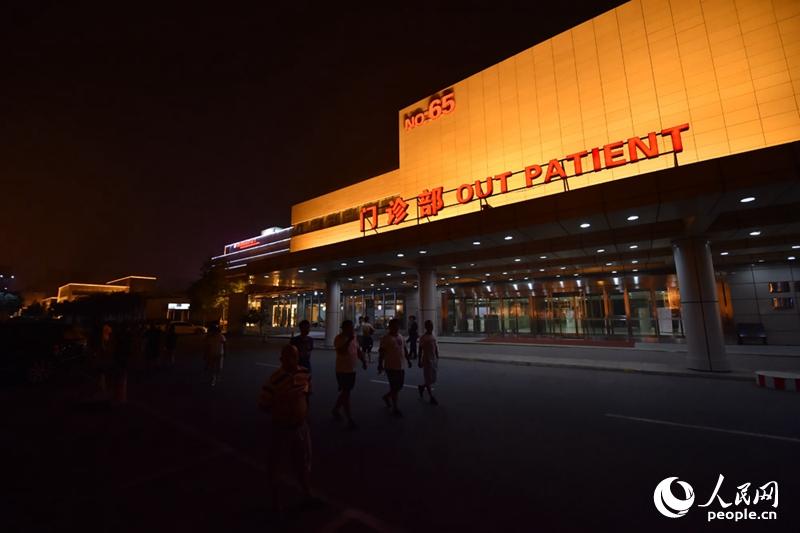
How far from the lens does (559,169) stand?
17.1 metres

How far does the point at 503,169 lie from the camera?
22.4 m

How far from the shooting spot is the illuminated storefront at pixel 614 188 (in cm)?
1144

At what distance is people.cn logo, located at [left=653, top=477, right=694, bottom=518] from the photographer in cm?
389

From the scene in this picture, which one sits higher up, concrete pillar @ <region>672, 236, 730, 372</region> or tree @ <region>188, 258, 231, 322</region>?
tree @ <region>188, 258, 231, 322</region>

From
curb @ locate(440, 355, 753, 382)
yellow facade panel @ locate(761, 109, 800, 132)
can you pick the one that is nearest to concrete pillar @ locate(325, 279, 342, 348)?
curb @ locate(440, 355, 753, 382)

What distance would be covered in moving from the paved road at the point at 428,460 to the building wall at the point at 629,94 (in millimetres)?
13871

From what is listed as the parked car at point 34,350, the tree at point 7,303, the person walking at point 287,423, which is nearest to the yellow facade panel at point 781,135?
the person walking at point 287,423

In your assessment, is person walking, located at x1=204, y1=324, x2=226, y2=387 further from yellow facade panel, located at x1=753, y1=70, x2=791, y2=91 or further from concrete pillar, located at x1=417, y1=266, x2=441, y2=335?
yellow facade panel, located at x1=753, y1=70, x2=791, y2=91

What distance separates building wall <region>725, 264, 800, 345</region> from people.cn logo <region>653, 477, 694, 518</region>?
81.6ft

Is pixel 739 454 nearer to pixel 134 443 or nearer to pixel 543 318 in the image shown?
pixel 134 443

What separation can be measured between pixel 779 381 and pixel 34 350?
23755mm

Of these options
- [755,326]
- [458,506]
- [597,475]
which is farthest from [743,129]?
[458,506]

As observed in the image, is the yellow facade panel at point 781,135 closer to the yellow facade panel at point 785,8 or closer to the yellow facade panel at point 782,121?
the yellow facade panel at point 782,121

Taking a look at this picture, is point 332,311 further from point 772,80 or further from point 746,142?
point 772,80
